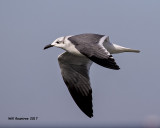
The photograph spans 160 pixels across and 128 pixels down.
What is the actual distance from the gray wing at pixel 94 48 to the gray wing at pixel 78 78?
132 cm

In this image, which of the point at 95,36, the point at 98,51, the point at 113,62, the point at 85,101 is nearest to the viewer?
the point at 113,62

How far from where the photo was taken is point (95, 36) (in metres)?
10.3

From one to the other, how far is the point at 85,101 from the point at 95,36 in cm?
178

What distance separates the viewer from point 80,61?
11.8m

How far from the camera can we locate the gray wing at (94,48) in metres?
8.44

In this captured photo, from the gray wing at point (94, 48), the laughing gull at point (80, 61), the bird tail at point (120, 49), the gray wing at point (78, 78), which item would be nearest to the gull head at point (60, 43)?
the laughing gull at point (80, 61)

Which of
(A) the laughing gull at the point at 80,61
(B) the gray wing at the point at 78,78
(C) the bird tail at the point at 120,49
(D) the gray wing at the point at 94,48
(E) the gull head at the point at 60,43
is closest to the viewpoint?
(D) the gray wing at the point at 94,48

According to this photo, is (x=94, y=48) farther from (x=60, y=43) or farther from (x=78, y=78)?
(x=78, y=78)

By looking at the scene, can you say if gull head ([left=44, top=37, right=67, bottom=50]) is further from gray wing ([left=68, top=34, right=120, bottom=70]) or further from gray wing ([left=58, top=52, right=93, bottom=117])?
gray wing ([left=58, top=52, right=93, bottom=117])

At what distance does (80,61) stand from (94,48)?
2710mm

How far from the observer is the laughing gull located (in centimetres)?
970

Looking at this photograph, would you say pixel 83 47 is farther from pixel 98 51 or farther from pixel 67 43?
pixel 67 43

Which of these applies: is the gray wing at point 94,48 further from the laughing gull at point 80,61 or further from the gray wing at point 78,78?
the gray wing at point 78,78

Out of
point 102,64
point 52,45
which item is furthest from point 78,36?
point 102,64
